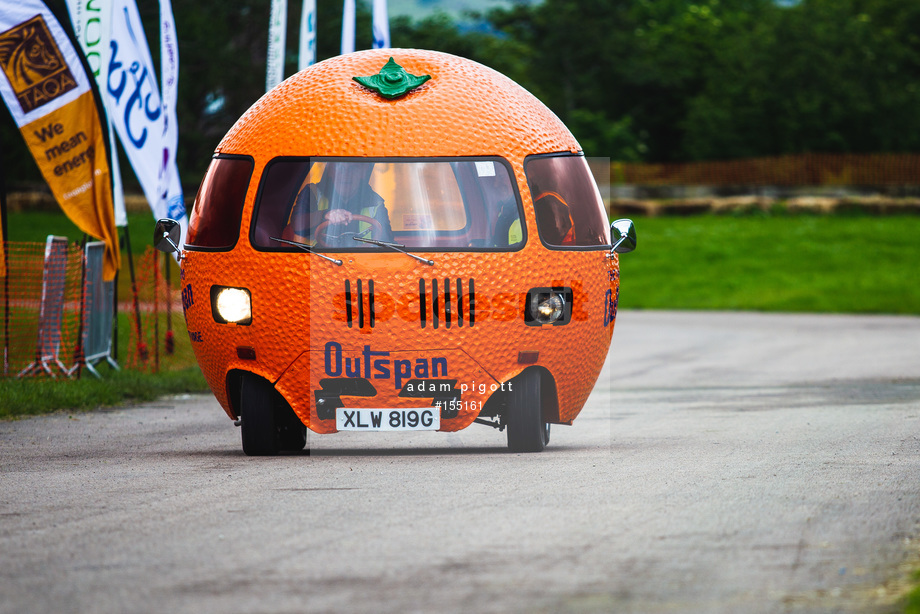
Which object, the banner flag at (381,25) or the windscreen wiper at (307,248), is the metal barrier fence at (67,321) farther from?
the windscreen wiper at (307,248)

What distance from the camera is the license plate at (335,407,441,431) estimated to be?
351 inches

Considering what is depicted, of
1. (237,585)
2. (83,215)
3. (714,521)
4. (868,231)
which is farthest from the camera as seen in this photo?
(868,231)

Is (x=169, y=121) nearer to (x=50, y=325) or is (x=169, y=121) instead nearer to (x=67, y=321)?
(x=67, y=321)

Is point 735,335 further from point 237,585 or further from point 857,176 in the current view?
point 857,176

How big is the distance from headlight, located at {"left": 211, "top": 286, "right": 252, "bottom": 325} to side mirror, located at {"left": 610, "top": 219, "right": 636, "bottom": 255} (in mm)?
2626

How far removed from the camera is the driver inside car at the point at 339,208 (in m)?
9.02

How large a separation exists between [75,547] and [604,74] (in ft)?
249

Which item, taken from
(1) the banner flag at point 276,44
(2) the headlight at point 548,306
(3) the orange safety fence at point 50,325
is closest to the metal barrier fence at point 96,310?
(3) the orange safety fence at point 50,325

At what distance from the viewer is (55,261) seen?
15680mm

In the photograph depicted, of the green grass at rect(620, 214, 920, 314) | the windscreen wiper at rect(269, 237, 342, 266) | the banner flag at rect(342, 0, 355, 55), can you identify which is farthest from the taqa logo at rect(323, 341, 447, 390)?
the green grass at rect(620, 214, 920, 314)

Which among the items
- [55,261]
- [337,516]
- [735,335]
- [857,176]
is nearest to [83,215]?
[55,261]

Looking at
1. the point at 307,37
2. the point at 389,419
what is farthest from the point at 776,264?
the point at 389,419

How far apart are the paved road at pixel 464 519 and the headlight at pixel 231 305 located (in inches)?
37.7

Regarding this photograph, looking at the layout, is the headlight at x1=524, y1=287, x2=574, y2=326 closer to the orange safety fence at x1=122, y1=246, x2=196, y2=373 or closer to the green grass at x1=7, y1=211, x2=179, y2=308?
the orange safety fence at x1=122, y1=246, x2=196, y2=373
